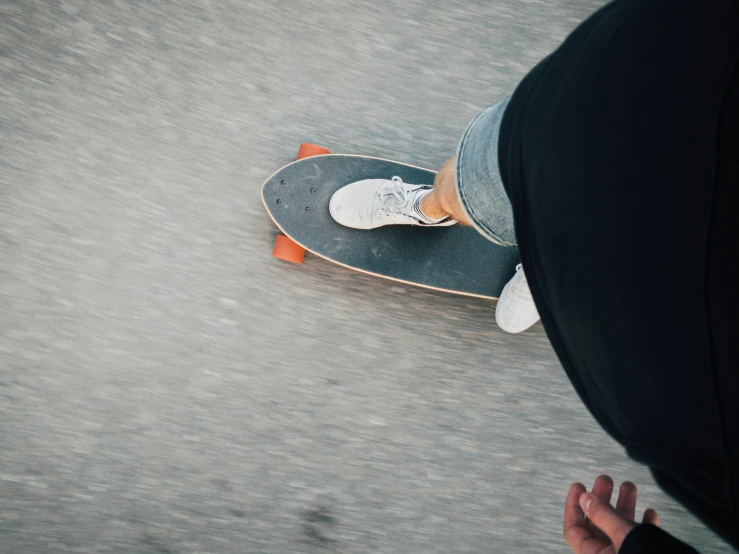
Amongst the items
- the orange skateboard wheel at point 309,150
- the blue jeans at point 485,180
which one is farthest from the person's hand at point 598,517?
the orange skateboard wheel at point 309,150

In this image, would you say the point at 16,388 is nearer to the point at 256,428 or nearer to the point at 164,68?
the point at 256,428

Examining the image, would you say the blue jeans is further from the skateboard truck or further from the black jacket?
the skateboard truck

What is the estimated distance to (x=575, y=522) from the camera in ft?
3.01

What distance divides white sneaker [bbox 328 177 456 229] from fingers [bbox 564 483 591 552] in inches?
28.5

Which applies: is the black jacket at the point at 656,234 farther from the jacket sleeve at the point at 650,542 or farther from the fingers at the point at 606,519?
the fingers at the point at 606,519

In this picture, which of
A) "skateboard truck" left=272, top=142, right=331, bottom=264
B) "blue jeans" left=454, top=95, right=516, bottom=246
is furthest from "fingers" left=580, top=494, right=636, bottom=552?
"skateboard truck" left=272, top=142, right=331, bottom=264

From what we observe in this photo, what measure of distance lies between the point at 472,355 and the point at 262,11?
1349 millimetres

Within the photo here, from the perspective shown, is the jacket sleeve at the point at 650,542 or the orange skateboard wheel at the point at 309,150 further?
the orange skateboard wheel at the point at 309,150

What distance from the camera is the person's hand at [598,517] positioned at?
0.83 m

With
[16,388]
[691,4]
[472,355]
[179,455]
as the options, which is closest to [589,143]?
[691,4]

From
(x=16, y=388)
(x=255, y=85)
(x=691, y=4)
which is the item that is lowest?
(x=16, y=388)

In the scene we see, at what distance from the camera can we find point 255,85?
5.38ft

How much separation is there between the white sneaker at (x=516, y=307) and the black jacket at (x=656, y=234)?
2.86 ft

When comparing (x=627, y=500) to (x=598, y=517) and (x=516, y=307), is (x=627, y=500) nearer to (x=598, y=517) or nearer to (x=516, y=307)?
(x=598, y=517)
